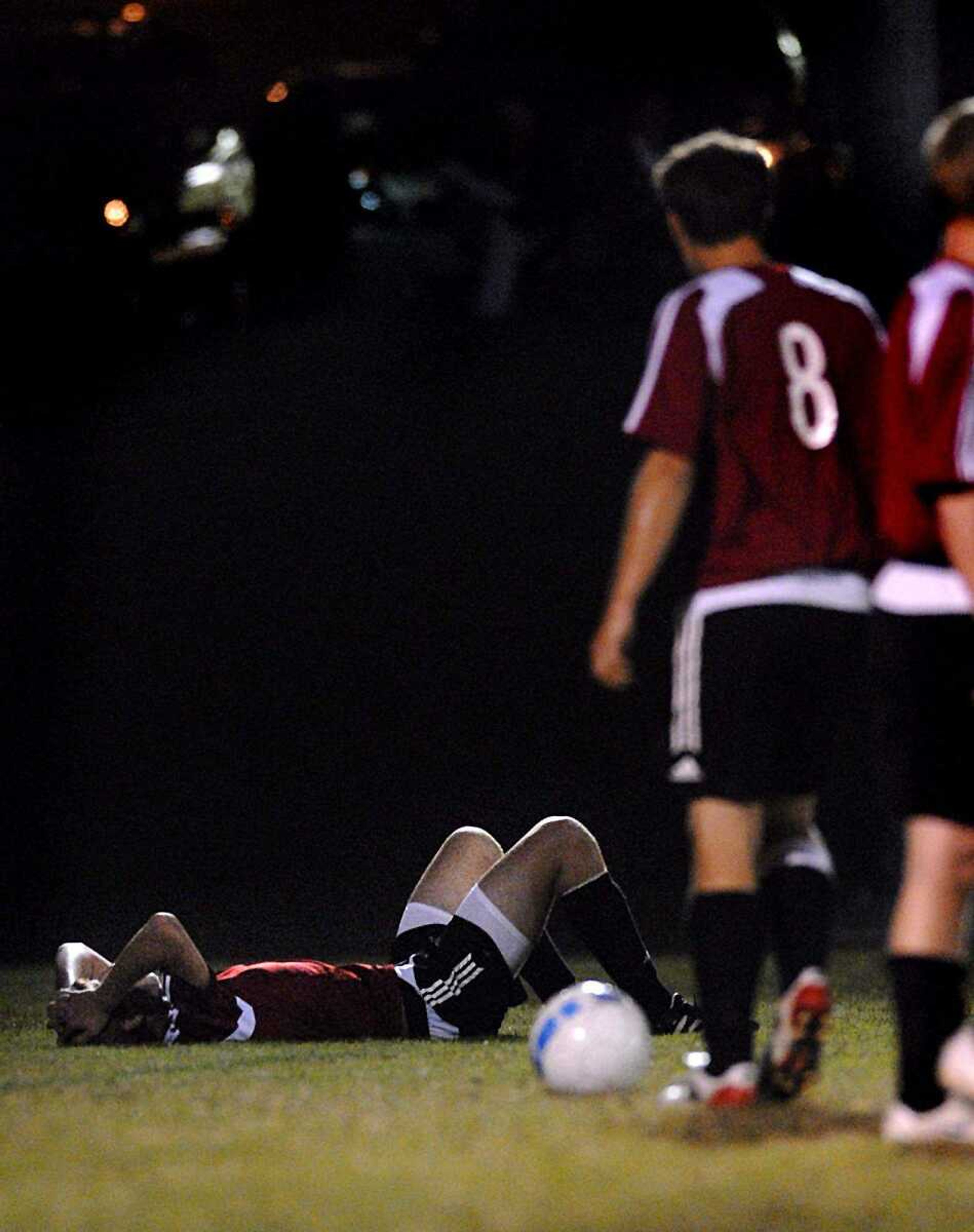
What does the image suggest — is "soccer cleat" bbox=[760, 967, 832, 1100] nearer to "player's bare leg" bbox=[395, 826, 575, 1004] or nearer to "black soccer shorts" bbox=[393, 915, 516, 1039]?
"black soccer shorts" bbox=[393, 915, 516, 1039]

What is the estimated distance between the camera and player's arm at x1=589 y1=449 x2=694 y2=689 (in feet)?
15.8

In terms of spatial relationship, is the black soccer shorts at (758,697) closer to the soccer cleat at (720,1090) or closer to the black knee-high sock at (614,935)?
the soccer cleat at (720,1090)

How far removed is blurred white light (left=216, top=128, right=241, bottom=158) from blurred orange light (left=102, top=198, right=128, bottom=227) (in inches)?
34.3

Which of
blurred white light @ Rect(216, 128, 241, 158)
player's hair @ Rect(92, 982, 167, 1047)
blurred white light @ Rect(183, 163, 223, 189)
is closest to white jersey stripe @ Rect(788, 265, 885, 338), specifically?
player's hair @ Rect(92, 982, 167, 1047)

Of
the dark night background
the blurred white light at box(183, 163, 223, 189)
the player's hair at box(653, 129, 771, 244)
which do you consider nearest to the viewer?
the player's hair at box(653, 129, 771, 244)

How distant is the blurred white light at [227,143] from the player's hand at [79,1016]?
921 centimetres

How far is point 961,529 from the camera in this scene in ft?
13.7

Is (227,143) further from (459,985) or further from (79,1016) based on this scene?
(459,985)

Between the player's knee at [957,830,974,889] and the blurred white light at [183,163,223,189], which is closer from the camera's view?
the player's knee at [957,830,974,889]

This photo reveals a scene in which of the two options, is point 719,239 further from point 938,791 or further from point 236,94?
point 236,94

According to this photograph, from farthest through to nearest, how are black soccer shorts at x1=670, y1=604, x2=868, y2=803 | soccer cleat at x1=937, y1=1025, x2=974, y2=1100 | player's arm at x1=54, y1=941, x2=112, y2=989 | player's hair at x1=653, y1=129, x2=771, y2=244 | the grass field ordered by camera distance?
player's arm at x1=54, y1=941, x2=112, y2=989, player's hair at x1=653, y1=129, x2=771, y2=244, black soccer shorts at x1=670, y1=604, x2=868, y2=803, soccer cleat at x1=937, y1=1025, x2=974, y2=1100, the grass field

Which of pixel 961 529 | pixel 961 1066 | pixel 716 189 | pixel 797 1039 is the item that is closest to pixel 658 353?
pixel 716 189

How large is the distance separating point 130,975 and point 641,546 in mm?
2241

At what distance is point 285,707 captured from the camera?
13211mm
